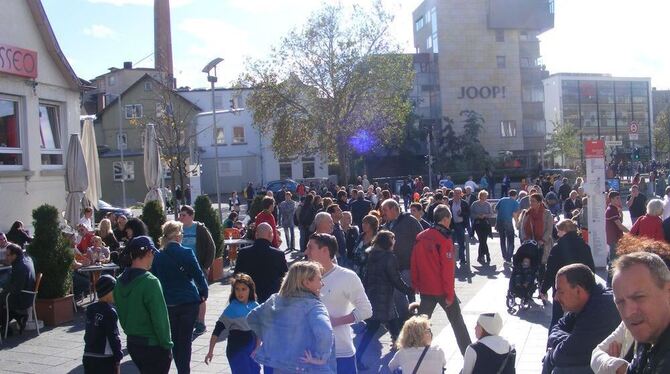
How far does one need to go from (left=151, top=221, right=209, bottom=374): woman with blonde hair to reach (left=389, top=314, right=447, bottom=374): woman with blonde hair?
239 centimetres

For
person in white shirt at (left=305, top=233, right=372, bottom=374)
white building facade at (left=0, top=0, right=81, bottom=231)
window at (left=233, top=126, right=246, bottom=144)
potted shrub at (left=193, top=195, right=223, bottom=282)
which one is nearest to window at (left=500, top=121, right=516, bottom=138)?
window at (left=233, top=126, right=246, bottom=144)

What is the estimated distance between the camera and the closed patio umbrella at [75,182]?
47.5 ft

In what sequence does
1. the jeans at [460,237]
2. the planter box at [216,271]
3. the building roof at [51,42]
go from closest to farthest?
1. the planter box at [216,271]
2. the jeans at [460,237]
3. the building roof at [51,42]

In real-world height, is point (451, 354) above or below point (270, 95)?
below

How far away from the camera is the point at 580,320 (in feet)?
14.5

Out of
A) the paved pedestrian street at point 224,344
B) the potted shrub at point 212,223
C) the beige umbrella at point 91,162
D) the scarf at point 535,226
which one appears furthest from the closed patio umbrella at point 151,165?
the scarf at point 535,226

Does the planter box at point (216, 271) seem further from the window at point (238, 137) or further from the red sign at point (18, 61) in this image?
the window at point (238, 137)

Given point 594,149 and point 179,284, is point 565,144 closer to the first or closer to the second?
point 594,149

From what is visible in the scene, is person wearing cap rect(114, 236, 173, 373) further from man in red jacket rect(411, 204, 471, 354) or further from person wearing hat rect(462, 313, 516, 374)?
man in red jacket rect(411, 204, 471, 354)

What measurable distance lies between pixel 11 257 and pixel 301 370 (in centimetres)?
721

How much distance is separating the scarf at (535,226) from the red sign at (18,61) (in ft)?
39.9

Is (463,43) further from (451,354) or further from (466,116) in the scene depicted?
(451,354)

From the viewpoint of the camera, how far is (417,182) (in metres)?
36.1

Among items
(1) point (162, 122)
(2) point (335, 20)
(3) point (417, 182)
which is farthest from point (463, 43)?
(1) point (162, 122)
